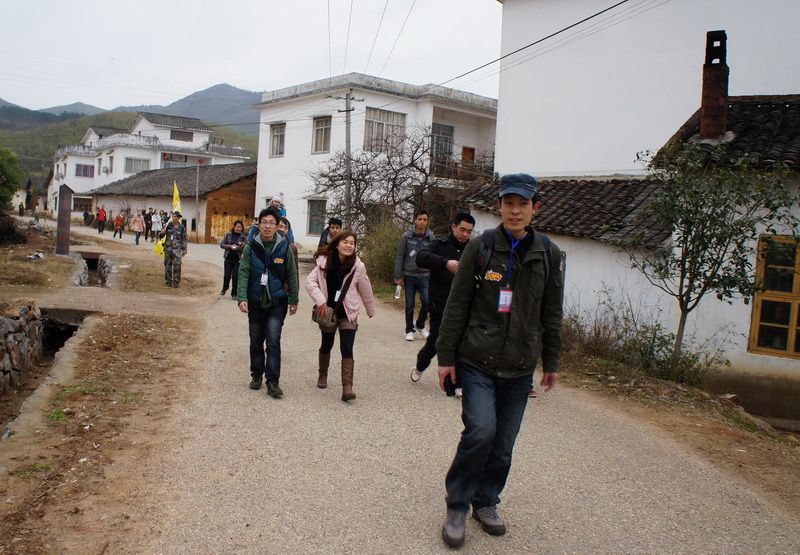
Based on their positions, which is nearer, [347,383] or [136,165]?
[347,383]

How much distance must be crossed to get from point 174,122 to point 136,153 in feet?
20.6

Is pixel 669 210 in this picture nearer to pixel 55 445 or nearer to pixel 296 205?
pixel 55 445

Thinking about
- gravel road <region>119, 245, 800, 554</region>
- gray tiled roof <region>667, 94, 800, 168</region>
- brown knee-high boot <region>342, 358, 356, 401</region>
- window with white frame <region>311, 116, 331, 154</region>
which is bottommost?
gravel road <region>119, 245, 800, 554</region>

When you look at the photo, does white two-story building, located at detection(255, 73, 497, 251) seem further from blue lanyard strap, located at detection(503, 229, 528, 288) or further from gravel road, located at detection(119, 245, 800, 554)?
blue lanyard strap, located at detection(503, 229, 528, 288)

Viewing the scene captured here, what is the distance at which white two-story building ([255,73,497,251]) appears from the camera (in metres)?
33.0

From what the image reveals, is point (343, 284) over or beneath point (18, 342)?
over

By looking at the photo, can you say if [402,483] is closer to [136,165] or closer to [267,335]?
[267,335]

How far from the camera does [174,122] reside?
66.6 metres

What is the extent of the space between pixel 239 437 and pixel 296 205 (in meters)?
31.3

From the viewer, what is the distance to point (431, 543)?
3.71m

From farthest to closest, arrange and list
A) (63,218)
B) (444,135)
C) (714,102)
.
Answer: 1. (444,135)
2. (63,218)
3. (714,102)

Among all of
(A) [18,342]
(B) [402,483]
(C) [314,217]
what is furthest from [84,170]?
(B) [402,483]

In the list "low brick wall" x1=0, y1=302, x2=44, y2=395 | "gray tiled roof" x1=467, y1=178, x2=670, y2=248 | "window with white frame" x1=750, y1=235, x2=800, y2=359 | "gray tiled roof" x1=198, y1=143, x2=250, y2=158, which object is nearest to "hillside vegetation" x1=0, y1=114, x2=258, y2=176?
"gray tiled roof" x1=198, y1=143, x2=250, y2=158

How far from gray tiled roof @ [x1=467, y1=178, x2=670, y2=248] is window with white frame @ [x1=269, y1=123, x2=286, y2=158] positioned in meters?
22.6
